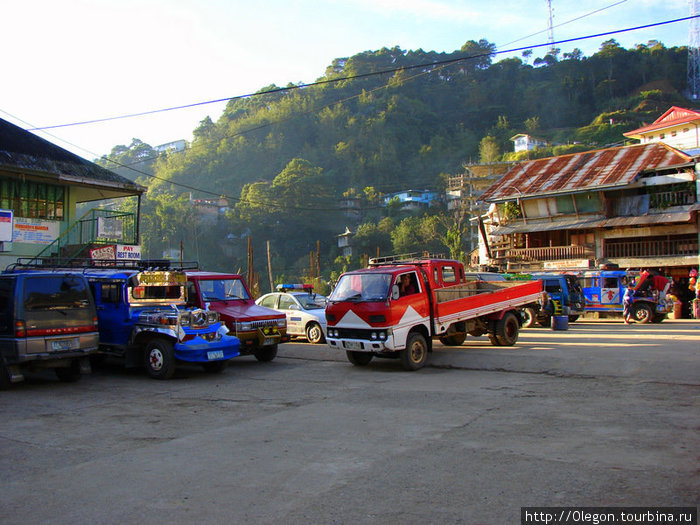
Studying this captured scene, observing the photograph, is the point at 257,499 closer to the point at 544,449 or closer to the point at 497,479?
the point at 497,479

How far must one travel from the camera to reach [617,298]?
2489cm

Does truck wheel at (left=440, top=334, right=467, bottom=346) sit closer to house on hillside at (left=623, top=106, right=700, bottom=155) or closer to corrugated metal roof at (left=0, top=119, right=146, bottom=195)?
corrugated metal roof at (left=0, top=119, right=146, bottom=195)

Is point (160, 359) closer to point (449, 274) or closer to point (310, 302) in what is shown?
point (449, 274)

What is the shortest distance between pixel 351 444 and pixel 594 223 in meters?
29.8

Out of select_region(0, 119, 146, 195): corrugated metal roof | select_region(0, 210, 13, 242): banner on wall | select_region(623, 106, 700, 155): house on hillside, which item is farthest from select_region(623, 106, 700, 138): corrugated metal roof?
select_region(0, 210, 13, 242): banner on wall

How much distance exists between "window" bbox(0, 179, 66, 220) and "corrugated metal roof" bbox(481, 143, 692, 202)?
2507cm

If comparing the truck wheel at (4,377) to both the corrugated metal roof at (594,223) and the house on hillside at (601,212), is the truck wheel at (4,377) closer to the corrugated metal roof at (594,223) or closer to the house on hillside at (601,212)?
the house on hillside at (601,212)

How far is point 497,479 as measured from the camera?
16.2 ft

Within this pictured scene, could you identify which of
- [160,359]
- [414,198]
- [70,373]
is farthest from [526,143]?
[70,373]

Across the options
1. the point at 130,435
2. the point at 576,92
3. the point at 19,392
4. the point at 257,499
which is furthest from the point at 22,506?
the point at 576,92

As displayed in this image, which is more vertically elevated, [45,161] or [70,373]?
[45,161]

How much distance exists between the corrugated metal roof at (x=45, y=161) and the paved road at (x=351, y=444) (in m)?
10.1

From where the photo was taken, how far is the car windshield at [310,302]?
1746 centimetres

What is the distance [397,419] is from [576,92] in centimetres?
10739
